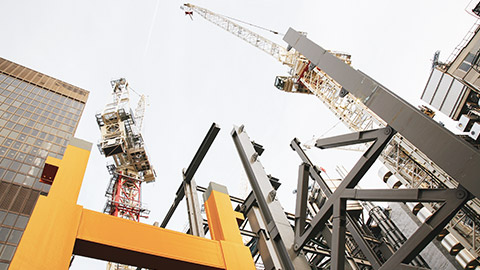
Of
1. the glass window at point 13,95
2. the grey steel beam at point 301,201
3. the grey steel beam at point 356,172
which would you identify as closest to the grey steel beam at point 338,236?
the grey steel beam at point 356,172

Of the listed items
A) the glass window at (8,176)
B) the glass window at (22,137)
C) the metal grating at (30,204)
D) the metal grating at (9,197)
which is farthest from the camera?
the glass window at (22,137)

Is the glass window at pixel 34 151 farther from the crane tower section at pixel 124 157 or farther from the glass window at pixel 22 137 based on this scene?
the crane tower section at pixel 124 157

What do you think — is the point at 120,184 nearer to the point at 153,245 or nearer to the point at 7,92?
the point at 7,92

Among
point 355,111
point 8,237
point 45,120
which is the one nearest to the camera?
point 355,111

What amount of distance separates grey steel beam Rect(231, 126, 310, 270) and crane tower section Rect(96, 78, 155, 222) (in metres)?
38.7

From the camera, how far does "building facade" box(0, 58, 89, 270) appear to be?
4253 cm

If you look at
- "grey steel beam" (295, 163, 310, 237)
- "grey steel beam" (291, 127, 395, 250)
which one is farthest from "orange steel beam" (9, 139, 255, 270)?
"grey steel beam" (295, 163, 310, 237)

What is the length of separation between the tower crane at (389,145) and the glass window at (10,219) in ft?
132

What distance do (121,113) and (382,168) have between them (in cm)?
3925

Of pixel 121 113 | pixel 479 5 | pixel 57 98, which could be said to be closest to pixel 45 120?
pixel 57 98

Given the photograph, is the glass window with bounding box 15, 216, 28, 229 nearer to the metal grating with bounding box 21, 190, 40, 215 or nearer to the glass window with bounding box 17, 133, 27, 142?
the metal grating with bounding box 21, 190, 40, 215

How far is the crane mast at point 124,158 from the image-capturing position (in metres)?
42.1

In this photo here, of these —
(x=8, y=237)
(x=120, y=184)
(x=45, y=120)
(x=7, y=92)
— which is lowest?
(x=8, y=237)

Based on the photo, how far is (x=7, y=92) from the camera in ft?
194
